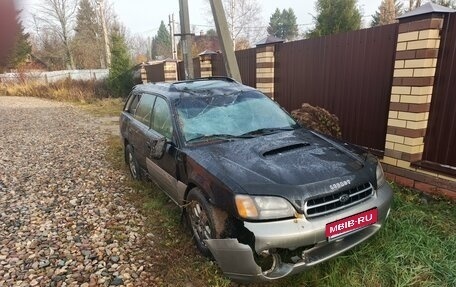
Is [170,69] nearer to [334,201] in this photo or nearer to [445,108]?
[445,108]

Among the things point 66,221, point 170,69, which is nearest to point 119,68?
point 170,69

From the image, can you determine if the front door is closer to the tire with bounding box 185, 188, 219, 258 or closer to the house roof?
the tire with bounding box 185, 188, 219, 258

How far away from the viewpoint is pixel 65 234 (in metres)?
3.74

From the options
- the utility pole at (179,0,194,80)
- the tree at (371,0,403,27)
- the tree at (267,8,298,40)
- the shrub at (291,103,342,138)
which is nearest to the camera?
the shrub at (291,103,342,138)

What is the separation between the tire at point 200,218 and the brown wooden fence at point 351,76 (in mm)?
3227

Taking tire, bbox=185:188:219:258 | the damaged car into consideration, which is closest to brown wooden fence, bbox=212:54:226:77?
the damaged car

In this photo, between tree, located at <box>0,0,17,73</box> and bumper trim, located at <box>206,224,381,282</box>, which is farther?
bumper trim, located at <box>206,224,381,282</box>

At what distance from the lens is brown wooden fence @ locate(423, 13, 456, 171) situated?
378 cm

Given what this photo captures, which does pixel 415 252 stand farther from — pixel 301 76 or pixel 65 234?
pixel 301 76

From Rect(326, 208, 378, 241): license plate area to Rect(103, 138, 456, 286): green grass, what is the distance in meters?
0.40

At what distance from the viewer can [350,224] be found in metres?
2.60

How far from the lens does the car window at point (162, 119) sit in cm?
375

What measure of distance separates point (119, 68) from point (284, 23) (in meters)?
44.6

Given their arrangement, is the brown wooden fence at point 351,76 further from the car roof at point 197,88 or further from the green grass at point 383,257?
the car roof at point 197,88
